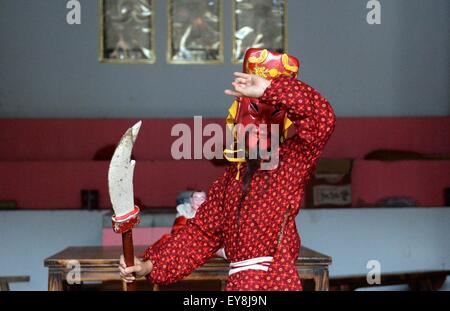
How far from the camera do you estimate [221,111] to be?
19.3 ft

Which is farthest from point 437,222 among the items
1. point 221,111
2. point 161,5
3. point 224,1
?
point 161,5

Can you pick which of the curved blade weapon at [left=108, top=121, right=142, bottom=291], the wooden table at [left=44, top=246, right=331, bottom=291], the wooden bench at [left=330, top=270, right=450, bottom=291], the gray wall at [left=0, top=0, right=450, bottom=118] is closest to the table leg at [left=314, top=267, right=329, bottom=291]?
the wooden table at [left=44, top=246, right=331, bottom=291]

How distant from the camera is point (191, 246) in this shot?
1.83 metres

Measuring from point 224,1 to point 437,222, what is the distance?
8.78 feet

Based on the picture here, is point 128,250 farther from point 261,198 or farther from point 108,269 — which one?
point 108,269

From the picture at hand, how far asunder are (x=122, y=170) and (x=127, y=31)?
456 cm

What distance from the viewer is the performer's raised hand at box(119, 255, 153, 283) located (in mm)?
1699

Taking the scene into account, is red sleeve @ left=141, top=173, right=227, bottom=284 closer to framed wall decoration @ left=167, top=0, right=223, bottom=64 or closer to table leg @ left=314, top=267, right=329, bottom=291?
table leg @ left=314, top=267, right=329, bottom=291

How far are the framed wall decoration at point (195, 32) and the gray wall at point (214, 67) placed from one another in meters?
0.07

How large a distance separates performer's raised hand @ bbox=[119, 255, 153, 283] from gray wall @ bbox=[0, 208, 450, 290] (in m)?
3.20

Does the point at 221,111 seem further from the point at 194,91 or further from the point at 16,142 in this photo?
the point at 16,142

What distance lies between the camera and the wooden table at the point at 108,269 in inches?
103

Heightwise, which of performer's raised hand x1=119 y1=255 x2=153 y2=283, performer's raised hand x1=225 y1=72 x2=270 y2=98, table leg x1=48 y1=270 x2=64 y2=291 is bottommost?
table leg x1=48 y1=270 x2=64 y2=291

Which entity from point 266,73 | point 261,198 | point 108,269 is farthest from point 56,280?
point 266,73
